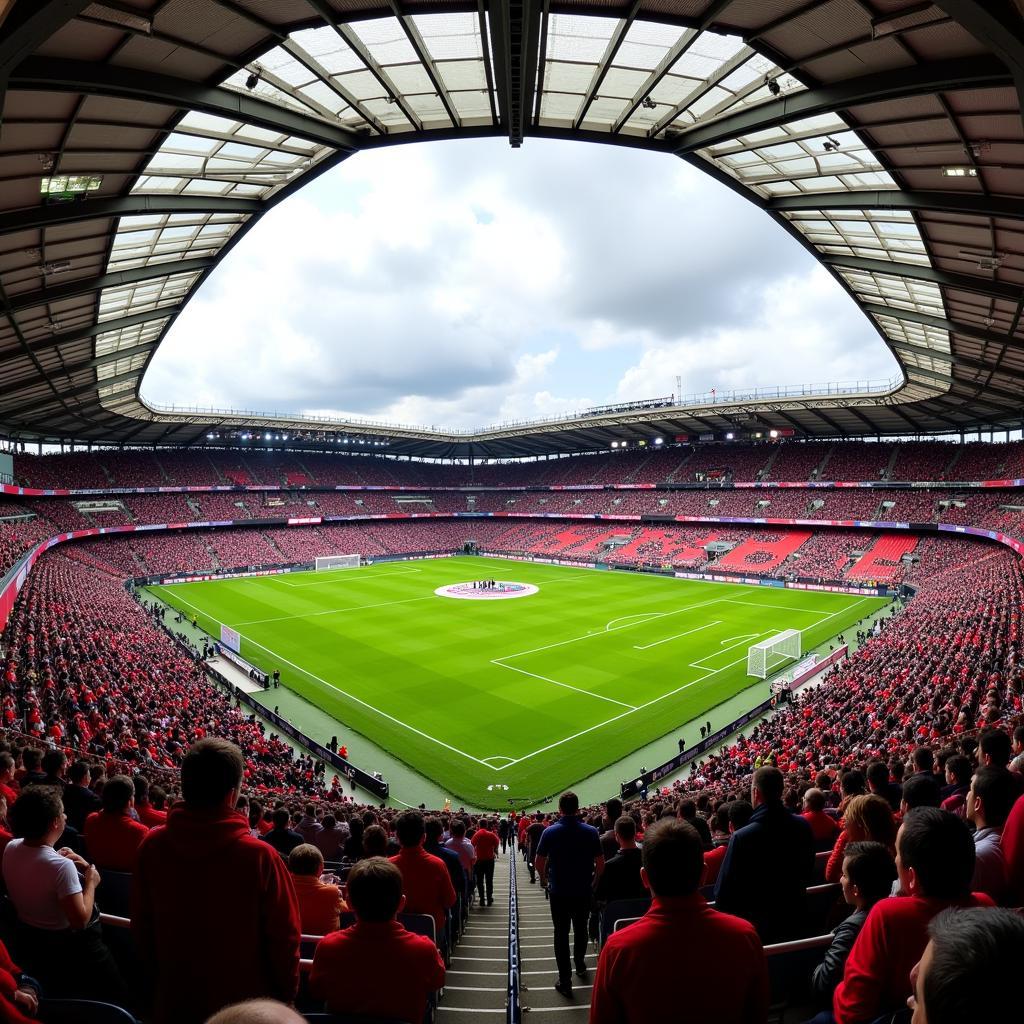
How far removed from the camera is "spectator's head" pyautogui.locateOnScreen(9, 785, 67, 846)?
3648mm

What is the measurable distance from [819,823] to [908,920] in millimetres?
4773

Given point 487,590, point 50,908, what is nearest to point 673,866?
point 50,908

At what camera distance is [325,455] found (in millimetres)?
88125

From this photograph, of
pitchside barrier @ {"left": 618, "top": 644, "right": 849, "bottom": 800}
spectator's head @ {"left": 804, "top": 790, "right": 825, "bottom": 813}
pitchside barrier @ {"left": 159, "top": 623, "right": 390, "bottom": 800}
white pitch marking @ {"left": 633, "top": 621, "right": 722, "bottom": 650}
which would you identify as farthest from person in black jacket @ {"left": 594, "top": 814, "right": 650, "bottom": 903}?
white pitch marking @ {"left": 633, "top": 621, "right": 722, "bottom": 650}

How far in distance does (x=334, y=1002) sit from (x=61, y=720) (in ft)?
54.3

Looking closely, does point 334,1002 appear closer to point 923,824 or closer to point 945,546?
point 923,824

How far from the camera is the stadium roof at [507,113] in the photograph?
979 centimetres

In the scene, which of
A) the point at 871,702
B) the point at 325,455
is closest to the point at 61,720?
the point at 871,702

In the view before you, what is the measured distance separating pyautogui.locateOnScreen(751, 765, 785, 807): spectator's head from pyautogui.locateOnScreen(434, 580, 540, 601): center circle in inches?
1766

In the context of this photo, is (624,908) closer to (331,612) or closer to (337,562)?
(331,612)

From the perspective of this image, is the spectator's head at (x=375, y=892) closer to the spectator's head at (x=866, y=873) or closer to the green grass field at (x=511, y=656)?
the spectator's head at (x=866, y=873)

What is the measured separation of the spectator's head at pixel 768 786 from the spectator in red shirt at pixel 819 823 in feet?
9.24

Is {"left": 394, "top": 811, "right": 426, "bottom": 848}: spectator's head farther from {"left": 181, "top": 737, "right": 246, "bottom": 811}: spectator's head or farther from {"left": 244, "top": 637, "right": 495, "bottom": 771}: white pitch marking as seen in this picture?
{"left": 244, "top": 637, "right": 495, "bottom": 771}: white pitch marking

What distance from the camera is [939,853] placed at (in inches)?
108
